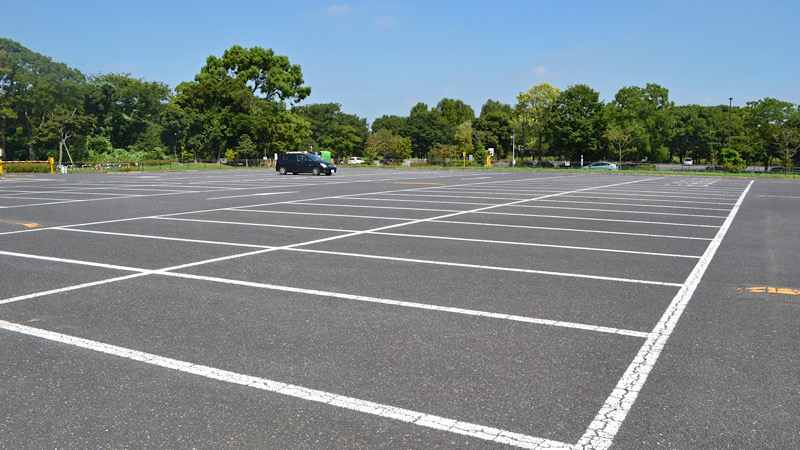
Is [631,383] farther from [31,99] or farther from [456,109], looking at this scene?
[456,109]

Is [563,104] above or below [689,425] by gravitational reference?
above

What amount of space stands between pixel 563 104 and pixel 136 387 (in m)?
72.7

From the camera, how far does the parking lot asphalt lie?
134 inches

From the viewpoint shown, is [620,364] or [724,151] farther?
[724,151]

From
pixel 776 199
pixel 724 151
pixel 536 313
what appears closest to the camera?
pixel 536 313

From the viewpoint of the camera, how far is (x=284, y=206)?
16.7m

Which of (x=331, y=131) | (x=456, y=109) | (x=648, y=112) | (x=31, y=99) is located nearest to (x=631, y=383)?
(x=31, y=99)

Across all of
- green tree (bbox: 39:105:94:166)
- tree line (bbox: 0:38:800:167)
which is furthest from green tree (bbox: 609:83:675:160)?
green tree (bbox: 39:105:94:166)

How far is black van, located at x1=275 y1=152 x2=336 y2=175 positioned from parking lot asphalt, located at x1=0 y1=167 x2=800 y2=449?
95.8 ft

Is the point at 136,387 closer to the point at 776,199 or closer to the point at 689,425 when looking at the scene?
the point at 689,425

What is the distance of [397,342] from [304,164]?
3627 cm

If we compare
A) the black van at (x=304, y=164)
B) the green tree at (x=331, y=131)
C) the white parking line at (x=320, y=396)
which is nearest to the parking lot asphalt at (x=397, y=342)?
the white parking line at (x=320, y=396)

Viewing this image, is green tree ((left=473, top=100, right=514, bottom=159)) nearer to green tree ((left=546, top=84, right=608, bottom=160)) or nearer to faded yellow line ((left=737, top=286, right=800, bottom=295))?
green tree ((left=546, top=84, right=608, bottom=160))

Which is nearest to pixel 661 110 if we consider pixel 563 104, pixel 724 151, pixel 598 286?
pixel 563 104
